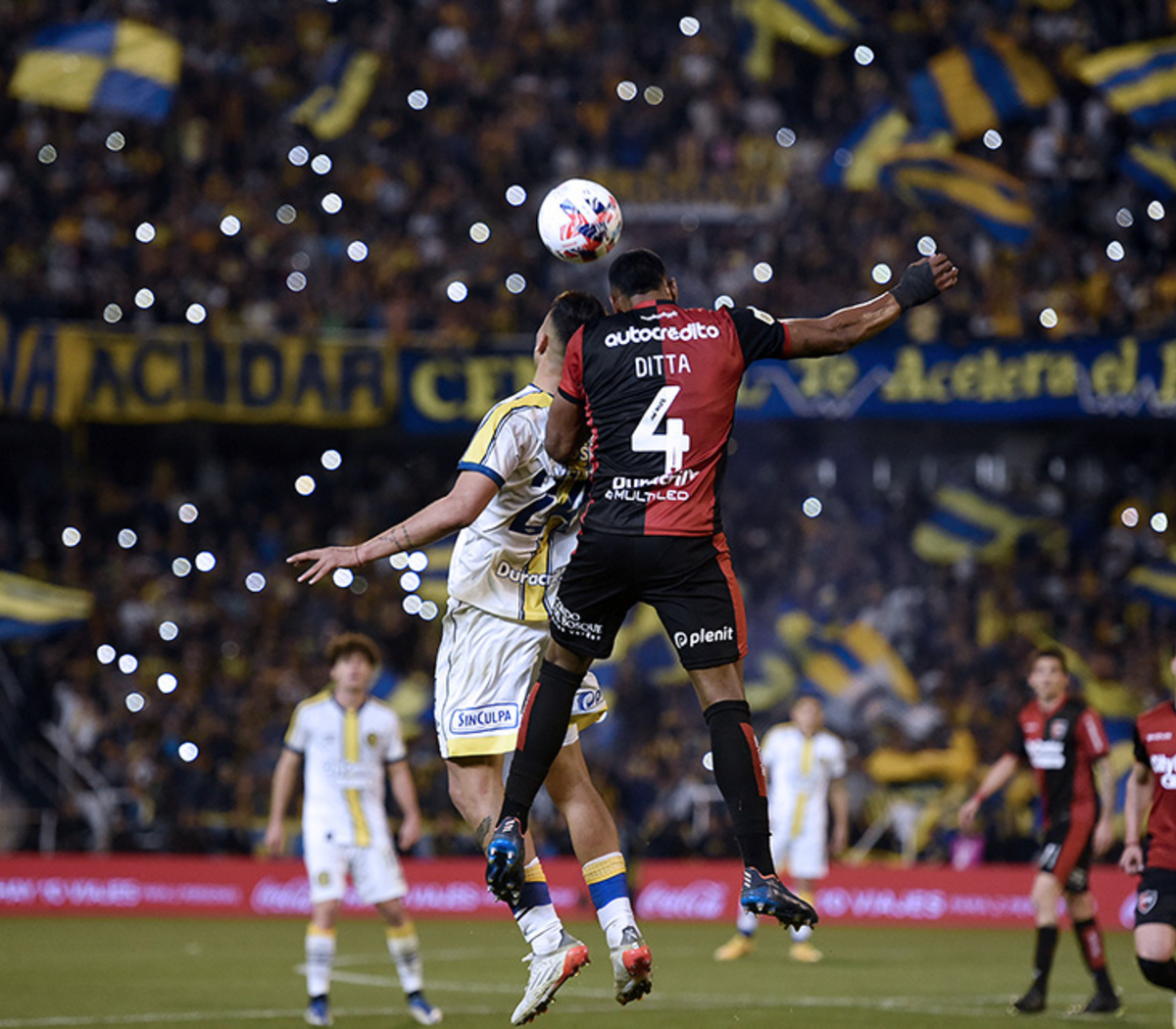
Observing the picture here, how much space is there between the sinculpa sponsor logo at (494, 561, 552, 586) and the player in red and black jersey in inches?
37.2

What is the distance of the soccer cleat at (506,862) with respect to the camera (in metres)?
7.84

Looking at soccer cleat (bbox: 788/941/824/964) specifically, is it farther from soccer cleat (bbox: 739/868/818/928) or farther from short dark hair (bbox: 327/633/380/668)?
soccer cleat (bbox: 739/868/818/928)

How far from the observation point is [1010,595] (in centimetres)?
2589

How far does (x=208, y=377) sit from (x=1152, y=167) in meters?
13.3

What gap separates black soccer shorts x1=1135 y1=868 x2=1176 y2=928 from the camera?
34.4ft

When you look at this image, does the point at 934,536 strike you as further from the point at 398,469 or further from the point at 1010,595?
the point at 398,469

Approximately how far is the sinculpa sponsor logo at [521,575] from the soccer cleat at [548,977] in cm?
178

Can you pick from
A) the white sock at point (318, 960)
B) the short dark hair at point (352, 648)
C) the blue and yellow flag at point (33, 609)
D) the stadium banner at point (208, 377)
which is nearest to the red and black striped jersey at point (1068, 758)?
the short dark hair at point (352, 648)

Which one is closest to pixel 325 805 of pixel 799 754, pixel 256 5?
pixel 799 754

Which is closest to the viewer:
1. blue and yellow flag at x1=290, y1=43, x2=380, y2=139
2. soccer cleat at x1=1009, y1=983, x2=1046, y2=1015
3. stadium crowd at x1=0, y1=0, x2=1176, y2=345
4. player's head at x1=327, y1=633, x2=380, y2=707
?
soccer cleat at x1=1009, y1=983, x2=1046, y2=1015

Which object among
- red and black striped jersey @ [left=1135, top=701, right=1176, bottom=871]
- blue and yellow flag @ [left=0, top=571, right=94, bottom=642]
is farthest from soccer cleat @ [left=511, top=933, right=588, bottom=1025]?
blue and yellow flag @ [left=0, top=571, right=94, bottom=642]

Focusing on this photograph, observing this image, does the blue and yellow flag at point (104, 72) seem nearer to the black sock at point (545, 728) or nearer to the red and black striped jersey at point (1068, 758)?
the red and black striped jersey at point (1068, 758)

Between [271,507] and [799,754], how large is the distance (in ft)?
39.8

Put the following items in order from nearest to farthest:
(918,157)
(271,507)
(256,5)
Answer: (918,157)
(271,507)
(256,5)
